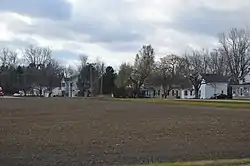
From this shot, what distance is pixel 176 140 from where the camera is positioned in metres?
18.3

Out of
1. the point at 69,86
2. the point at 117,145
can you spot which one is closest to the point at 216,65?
the point at 69,86

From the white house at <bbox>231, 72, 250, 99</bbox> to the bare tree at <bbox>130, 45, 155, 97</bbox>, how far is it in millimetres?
20852

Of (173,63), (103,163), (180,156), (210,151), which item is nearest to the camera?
(103,163)

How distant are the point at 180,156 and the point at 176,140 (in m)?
4.19

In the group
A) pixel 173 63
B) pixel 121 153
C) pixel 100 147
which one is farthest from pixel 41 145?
pixel 173 63

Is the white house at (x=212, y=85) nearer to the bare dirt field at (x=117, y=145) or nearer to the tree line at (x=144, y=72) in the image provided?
the tree line at (x=144, y=72)

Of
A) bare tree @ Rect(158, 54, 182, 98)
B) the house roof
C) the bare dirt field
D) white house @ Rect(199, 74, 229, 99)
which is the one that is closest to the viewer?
the bare dirt field

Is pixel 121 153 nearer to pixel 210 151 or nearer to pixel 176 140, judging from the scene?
pixel 210 151

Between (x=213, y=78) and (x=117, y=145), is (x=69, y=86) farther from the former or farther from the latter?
(x=117, y=145)

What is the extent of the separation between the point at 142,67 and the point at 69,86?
150 feet

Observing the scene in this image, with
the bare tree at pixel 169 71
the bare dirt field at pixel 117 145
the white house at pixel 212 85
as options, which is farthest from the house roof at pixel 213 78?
the bare dirt field at pixel 117 145

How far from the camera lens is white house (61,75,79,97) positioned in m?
151

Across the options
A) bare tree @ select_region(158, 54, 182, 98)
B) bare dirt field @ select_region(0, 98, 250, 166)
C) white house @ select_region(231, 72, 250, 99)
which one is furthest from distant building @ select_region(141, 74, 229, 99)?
bare dirt field @ select_region(0, 98, 250, 166)

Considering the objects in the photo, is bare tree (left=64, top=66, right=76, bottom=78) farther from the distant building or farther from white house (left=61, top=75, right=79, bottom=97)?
the distant building
